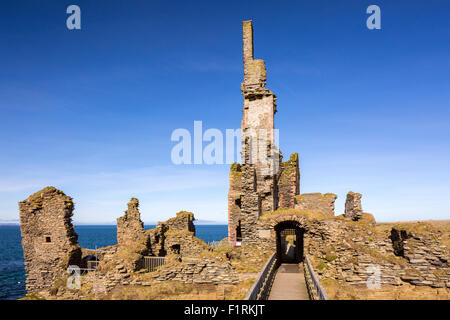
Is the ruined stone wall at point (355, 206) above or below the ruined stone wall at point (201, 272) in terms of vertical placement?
above

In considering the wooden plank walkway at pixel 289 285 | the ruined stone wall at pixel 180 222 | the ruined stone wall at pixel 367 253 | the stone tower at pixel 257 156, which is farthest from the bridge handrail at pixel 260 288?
the ruined stone wall at pixel 180 222

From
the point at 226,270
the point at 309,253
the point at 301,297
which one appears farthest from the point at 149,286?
the point at 309,253

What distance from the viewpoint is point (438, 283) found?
49.0 ft

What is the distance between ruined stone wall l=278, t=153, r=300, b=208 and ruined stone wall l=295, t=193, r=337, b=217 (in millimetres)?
660

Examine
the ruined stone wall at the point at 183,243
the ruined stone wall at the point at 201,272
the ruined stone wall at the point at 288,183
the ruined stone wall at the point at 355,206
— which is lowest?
the ruined stone wall at the point at 183,243

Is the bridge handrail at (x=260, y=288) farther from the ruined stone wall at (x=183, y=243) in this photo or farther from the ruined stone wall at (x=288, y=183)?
the ruined stone wall at (x=288, y=183)

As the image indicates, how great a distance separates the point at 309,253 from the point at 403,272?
5254 mm

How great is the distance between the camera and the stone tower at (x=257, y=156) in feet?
70.8

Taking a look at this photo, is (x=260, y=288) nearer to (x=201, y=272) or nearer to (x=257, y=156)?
(x=201, y=272)

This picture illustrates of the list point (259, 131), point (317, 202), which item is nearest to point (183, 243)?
point (259, 131)

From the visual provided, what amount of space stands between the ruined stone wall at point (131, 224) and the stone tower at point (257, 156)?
932 centimetres

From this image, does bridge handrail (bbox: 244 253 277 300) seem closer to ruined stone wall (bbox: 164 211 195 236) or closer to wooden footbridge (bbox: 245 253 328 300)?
wooden footbridge (bbox: 245 253 328 300)

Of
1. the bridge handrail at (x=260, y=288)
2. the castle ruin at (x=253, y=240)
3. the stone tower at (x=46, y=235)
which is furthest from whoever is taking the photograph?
the stone tower at (x=46, y=235)

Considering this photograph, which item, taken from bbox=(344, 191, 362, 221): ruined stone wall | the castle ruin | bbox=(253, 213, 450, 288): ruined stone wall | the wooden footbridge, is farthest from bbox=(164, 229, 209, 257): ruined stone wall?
bbox=(344, 191, 362, 221): ruined stone wall
